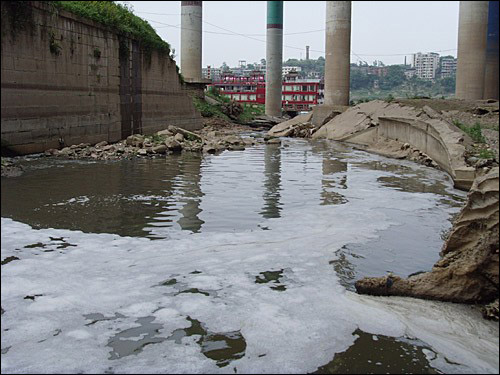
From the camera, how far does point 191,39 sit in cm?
3297

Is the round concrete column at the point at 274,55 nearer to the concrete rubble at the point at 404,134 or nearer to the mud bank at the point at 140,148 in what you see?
the concrete rubble at the point at 404,134

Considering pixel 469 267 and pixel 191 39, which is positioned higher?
pixel 191 39

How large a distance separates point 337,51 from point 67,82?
18.1 m

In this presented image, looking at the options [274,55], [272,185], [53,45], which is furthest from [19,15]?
[274,55]

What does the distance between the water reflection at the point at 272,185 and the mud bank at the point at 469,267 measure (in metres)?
3.36

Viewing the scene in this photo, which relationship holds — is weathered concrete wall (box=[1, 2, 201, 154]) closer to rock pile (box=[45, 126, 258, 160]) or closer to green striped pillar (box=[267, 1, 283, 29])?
rock pile (box=[45, 126, 258, 160])

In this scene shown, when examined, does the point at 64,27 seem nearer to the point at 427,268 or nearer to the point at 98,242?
the point at 98,242

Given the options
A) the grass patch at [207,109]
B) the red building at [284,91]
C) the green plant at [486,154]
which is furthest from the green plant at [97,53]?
the red building at [284,91]

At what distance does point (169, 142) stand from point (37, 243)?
11121 millimetres

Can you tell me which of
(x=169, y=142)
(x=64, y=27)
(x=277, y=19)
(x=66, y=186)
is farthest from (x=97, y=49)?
(x=277, y=19)

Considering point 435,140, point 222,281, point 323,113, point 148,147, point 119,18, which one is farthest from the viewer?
point 323,113

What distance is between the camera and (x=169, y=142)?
55.9ft

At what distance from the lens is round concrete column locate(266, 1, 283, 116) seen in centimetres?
4175

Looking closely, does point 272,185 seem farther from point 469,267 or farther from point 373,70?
point 373,70
